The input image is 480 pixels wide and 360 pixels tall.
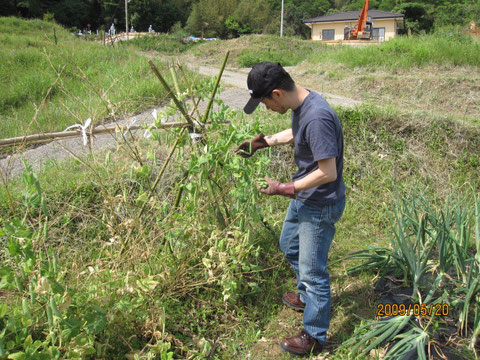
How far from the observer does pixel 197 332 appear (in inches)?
103

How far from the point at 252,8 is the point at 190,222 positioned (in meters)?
42.1

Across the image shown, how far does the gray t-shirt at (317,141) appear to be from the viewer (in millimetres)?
1996

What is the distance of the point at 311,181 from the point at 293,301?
1.14 m

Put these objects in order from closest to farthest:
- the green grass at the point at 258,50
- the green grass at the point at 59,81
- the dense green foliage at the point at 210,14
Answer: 1. the green grass at the point at 59,81
2. the green grass at the point at 258,50
3. the dense green foliage at the point at 210,14

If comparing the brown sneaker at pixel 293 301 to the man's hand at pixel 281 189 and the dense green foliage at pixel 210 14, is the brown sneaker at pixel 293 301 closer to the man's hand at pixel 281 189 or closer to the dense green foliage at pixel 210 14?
the man's hand at pixel 281 189

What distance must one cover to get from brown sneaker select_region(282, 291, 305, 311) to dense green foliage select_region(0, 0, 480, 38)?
33109 mm

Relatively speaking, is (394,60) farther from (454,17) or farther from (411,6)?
(411,6)

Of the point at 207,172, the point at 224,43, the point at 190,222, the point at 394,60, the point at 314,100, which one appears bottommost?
the point at 190,222

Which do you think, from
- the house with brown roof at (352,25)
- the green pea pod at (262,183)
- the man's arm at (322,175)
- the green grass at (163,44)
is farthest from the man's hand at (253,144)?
the house with brown roof at (352,25)

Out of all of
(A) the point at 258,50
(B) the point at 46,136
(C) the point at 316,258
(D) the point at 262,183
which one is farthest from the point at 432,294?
(A) the point at 258,50

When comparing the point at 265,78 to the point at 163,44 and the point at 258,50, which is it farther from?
the point at 163,44

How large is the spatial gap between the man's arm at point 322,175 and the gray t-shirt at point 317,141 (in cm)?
4

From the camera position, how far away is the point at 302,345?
238 cm

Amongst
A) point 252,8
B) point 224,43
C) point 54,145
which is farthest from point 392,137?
point 252,8
